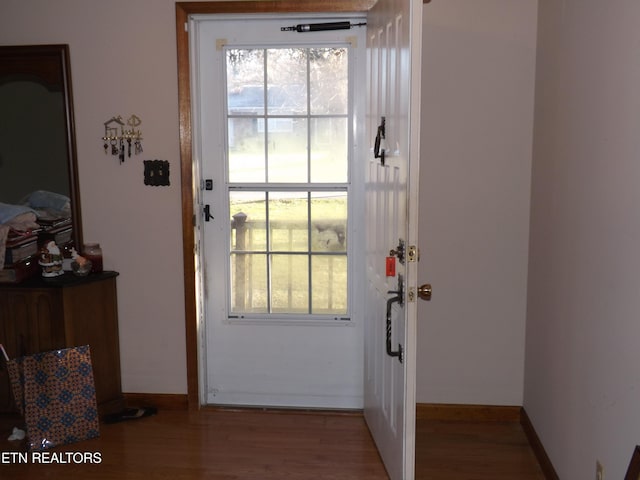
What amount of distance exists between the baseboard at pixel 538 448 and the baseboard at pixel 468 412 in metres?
0.07

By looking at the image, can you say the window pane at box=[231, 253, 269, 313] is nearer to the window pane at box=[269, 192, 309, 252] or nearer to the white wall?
the window pane at box=[269, 192, 309, 252]

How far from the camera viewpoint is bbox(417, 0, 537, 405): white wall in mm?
3309

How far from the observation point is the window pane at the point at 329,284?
3.65m

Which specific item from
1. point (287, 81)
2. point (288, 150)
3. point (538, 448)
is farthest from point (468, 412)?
point (287, 81)

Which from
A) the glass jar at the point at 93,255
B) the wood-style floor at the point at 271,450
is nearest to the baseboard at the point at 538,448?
the wood-style floor at the point at 271,450

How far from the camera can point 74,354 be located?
3.30m

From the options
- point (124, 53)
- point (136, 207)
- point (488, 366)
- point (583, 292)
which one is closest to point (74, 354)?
point (136, 207)

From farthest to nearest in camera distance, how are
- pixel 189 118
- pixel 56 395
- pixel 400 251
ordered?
pixel 189 118
pixel 56 395
pixel 400 251

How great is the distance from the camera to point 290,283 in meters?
3.67

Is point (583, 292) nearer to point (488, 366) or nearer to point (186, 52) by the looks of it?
point (488, 366)

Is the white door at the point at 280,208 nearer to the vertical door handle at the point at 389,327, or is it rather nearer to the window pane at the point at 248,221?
the window pane at the point at 248,221

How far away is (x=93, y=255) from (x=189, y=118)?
2.83 feet

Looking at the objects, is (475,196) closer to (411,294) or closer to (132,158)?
(411,294)

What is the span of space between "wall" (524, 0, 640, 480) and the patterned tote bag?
212cm
